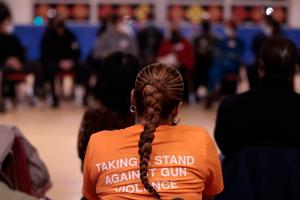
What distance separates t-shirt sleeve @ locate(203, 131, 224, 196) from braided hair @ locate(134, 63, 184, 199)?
0.63 feet

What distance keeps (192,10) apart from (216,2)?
2.26ft

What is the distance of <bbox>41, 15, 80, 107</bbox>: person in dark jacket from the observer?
32.3 feet

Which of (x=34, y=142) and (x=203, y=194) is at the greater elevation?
(x=203, y=194)

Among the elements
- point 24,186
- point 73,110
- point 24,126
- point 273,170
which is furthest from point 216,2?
point 273,170

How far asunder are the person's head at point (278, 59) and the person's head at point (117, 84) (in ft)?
2.24

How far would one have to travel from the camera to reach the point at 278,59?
10.2ft

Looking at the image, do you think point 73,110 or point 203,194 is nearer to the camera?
point 203,194

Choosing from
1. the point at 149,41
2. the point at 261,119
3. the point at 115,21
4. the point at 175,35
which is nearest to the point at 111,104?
the point at 261,119

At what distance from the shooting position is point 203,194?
2430 mm

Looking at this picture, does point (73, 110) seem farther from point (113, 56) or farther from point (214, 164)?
point (214, 164)

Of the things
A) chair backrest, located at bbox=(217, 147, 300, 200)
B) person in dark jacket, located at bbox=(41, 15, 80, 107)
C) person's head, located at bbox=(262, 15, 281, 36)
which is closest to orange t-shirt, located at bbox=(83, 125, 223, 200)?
chair backrest, located at bbox=(217, 147, 300, 200)

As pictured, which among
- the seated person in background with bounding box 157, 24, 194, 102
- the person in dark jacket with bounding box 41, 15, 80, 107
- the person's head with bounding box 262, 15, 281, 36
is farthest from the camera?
the seated person in background with bounding box 157, 24, 194, 102

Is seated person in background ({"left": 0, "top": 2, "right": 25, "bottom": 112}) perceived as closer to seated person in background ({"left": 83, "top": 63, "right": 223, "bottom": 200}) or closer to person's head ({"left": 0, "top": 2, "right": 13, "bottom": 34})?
person's head ({"left": 0, "top": 2, "right": 13, "bottom": 34})

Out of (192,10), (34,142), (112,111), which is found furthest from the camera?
(192,10)
